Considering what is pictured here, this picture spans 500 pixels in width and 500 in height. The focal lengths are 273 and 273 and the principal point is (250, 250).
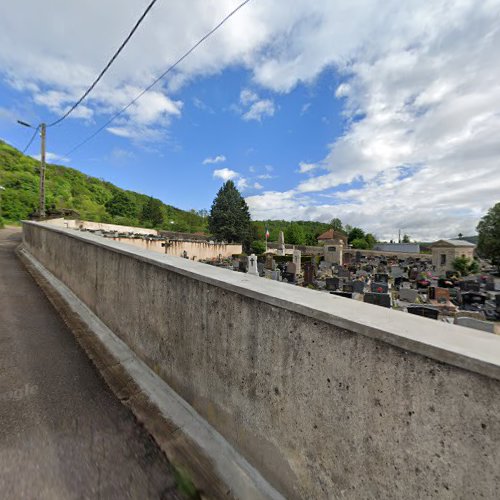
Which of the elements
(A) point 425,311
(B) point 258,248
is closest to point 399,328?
(A) point 425,311

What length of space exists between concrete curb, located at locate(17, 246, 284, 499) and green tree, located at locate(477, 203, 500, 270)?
134 feet

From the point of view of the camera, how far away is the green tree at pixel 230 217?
Answer: 58.0 metres

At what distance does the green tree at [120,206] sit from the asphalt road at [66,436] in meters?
60.3

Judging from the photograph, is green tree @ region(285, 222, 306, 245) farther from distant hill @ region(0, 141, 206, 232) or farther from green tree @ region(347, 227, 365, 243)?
distant hill @ region(0, 141, 206, 232)

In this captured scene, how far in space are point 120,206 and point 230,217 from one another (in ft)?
77.9

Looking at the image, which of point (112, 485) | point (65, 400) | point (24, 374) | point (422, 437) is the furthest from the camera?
point (24, 374)

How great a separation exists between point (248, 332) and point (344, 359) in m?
0.67

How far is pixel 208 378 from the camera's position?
2.14 meters

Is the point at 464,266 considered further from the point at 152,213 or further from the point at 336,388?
the point at 152,213

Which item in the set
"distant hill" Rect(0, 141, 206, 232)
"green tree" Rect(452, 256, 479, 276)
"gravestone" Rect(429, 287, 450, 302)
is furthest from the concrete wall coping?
"distant hill" Rect(0, 141, 206, 232)

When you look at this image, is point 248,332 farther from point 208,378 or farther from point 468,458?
point 468,458

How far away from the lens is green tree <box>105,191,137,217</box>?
57.8 metres

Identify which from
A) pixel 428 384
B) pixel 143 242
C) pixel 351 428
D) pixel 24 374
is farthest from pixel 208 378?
pixel 143 242

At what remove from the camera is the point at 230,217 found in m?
58.2
